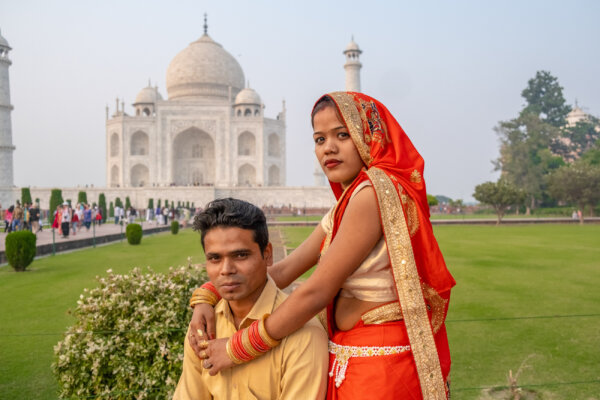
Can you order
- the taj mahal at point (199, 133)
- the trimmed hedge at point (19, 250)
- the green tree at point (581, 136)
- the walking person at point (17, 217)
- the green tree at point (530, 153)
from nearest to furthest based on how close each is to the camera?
the trimmed hedge at point (19, 250)
the walking person at point (17, 217)
the green tree at point (530, 153)
the taj mahal at point (199, 133)
the green tree at point (581, 136)

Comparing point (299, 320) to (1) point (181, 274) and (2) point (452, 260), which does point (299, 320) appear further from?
(2) point (452, 260)

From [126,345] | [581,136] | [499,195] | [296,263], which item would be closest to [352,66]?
[499,195]

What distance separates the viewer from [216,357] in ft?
4.12

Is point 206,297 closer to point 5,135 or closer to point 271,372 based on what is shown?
point 271,372

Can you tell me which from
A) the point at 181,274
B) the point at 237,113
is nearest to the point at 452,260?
the point at 181,274

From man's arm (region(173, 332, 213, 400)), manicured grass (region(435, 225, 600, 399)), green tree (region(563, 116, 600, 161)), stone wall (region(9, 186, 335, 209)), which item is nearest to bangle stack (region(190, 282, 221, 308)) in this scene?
man's arm (region(173, 332, 213, 400))

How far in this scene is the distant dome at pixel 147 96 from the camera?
35.1 m

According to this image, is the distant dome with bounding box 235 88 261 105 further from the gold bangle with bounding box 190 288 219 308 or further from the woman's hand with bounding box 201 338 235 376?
the woman's hand with bounding box 201 338 235 376

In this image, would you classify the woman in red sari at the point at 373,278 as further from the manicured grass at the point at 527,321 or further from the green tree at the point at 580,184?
the green tree at the point at 580,184

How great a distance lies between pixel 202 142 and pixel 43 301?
102 ft

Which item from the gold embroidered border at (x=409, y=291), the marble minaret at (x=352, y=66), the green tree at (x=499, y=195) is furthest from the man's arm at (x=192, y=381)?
the marble minaret at (x=352, y=66)

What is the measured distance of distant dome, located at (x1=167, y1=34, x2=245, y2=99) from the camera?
35.1m

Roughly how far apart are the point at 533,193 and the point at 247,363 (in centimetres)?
3010

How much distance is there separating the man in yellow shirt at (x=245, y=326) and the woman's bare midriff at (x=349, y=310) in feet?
0.20
